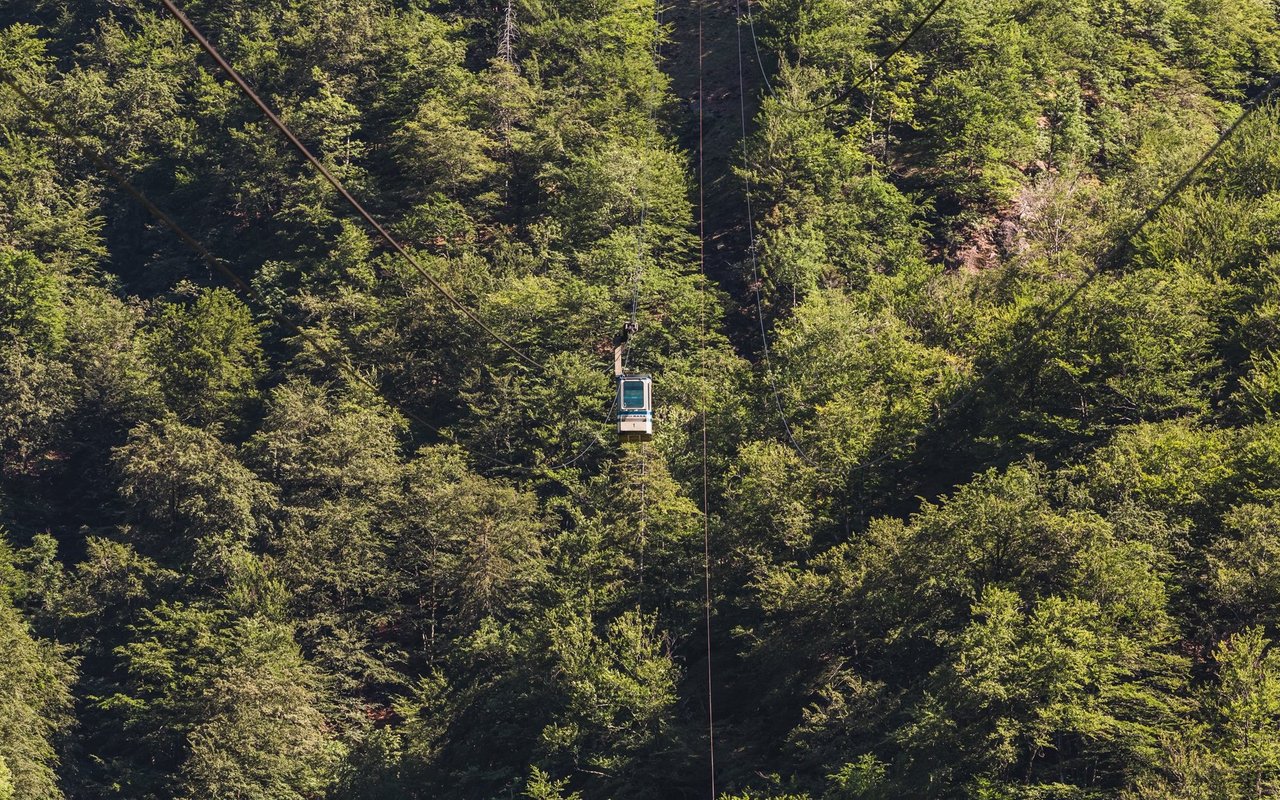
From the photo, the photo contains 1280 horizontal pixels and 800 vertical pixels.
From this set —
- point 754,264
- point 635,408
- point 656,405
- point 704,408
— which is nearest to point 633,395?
point 635,408

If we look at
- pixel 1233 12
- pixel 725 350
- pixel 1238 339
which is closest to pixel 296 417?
pixel 725 350

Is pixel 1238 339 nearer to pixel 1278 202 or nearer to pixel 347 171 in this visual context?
pixel 1278 202

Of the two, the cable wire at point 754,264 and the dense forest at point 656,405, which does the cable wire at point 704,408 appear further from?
the cable wire at point 754,264

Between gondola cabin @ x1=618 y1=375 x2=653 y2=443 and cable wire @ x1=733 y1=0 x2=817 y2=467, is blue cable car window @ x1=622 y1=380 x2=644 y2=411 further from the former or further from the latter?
cable wire @ x1=733 y1=0 x2=817 y2=467

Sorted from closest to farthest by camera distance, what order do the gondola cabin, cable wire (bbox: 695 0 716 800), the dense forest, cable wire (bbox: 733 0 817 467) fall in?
the gondola cabin → the dense forest → cable wire (bbox: 695 0 716 800) → cable wire (bbox: 733 0 817 467)

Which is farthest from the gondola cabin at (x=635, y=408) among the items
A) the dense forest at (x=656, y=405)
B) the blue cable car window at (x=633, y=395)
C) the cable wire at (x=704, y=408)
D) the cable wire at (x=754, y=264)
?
the cable wire at (x=754, y=264)

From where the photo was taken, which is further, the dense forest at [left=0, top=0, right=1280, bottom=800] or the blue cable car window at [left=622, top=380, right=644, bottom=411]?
the dense forest at [left=0, top=0, right=1280, bottom=800]

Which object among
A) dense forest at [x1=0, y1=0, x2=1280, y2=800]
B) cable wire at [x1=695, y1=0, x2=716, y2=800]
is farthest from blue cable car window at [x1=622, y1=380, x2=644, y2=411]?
cable wire at [x1=695, y1=0, x2=716, y2=800]
